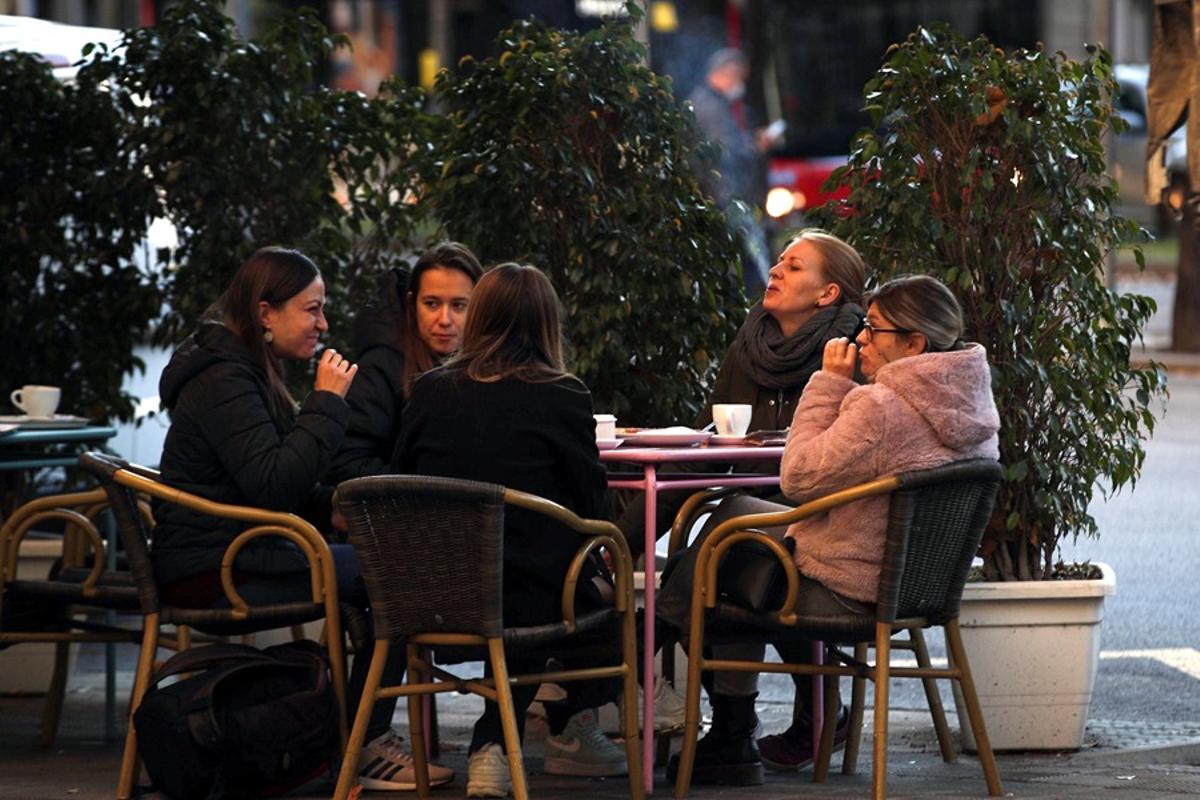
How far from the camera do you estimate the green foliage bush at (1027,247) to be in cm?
643

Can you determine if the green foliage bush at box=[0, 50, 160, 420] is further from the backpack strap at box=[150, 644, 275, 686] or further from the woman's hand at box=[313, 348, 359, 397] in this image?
the backpack strap at box=[150, 644, 275, 686]

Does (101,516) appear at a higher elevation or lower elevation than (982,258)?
lower

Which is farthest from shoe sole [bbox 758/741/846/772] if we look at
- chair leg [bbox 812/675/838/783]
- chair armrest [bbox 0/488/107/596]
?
chair armrest [bbox 0/488/107/596]

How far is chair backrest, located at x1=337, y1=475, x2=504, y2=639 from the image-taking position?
5.23 metres

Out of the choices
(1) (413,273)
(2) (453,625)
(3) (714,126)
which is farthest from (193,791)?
(3) (714,126)

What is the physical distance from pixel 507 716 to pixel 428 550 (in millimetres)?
422

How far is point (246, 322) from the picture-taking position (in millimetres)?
5984

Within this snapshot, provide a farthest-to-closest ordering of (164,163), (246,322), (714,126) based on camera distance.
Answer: (714,126)
(164,163)
(246,322)

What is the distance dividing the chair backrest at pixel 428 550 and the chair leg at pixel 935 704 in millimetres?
1209

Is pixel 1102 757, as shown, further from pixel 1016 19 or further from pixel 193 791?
pixel 1016 19

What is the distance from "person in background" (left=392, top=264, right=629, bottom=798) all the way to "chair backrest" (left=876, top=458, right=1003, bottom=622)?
73cm

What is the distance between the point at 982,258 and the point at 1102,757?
1414 mm

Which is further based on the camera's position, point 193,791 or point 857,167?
point 857,167

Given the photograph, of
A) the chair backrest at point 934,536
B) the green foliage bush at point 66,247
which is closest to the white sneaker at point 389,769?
the chair backrest at point 934,536
